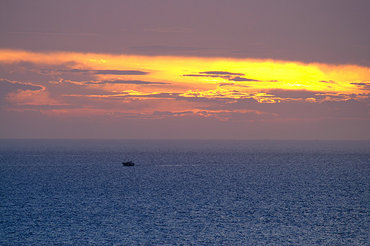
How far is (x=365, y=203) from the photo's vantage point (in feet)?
289

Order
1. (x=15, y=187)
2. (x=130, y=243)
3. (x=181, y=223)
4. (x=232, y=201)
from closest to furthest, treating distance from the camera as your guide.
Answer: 1. (x=130, y=243)
2. (x=181, y=223)
3. (x=232, y=201)
4. (x=15, y=187)

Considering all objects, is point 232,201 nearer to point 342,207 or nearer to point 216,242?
point 342,207

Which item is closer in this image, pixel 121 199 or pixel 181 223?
pixel 181 223

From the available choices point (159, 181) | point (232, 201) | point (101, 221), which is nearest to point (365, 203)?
point (232, 201)

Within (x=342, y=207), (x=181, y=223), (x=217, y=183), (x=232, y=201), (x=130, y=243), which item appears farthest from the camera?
(x=217, y=183)

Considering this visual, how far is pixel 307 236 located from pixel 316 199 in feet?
116

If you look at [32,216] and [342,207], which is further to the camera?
[342,207]

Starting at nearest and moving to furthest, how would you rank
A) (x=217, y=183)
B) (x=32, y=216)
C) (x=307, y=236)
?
1. (x=307, y=236)
2. (x=32, y=216)
3. (x=217, y=183)

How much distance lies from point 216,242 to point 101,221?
18.9 m

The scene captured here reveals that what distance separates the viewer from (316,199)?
9438 cm

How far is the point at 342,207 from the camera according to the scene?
3275 inches

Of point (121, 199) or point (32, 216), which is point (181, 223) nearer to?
point (32, 216)

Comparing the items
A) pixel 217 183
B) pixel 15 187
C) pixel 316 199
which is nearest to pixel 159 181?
pixel 217 183

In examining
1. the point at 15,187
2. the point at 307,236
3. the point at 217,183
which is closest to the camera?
the point at 307,236
